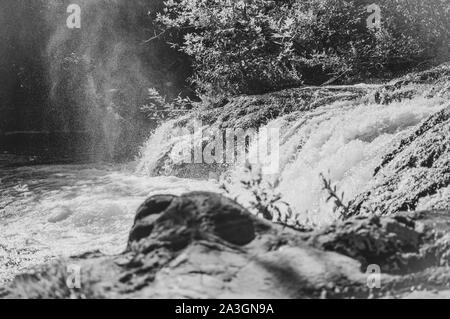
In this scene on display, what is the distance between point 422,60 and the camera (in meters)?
11.2

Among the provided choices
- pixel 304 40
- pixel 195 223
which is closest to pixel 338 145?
pixel 195 223

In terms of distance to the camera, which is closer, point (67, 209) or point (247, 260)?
point (247, 260)

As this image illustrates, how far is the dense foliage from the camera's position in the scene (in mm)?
11211

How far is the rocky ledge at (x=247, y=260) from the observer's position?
7.23ft

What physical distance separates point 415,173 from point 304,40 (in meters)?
8.33

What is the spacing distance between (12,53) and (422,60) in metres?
14.4

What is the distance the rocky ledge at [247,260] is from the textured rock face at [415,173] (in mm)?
1397

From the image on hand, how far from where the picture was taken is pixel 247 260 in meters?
2.33
